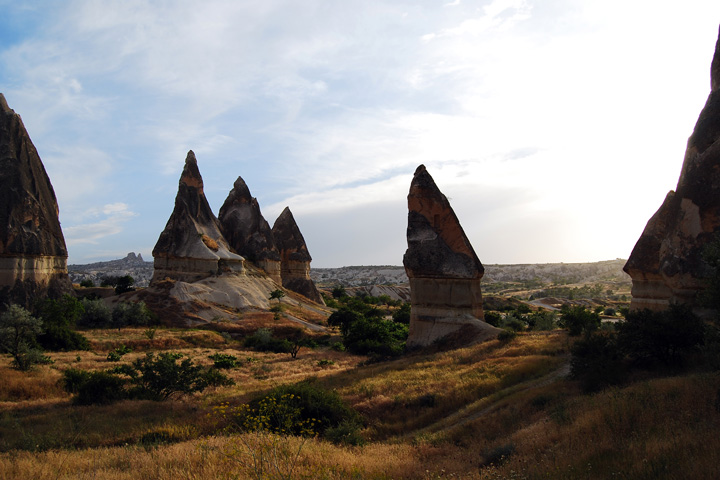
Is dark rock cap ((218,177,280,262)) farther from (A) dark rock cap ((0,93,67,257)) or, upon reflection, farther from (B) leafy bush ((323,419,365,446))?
(B) leafy bush ((323,419,365,446))

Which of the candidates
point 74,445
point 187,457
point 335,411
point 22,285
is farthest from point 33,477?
point 22,285

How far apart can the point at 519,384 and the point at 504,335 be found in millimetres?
6434

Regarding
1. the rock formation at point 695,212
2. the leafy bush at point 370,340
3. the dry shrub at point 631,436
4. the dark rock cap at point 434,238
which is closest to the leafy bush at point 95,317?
the leafy bush at point 370,340

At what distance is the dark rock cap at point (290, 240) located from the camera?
63.4m

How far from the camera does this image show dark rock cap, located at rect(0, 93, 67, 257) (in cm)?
3091

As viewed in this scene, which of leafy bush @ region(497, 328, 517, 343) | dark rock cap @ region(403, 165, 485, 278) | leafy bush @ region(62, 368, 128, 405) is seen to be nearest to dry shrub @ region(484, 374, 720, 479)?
leafy bush @ region(497, 328, 517, 343)

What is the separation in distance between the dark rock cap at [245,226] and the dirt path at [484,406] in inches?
1800

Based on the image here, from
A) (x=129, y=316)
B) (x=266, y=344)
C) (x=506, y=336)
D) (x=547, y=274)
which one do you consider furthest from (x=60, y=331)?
(x=547, y=274)

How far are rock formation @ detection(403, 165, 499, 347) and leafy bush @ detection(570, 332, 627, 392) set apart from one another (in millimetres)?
8832

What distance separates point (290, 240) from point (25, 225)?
1368 inches

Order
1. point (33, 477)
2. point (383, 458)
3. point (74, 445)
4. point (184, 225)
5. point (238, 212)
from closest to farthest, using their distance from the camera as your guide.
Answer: point (33, 477) < point (383, 458) < point (74, 445) < point (184, 225) < point (238, 212)

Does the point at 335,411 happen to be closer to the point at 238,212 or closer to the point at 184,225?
the point at 184,225

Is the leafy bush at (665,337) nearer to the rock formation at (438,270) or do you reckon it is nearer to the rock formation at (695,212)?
the rock formation at (695,212)

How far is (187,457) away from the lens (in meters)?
6.16
